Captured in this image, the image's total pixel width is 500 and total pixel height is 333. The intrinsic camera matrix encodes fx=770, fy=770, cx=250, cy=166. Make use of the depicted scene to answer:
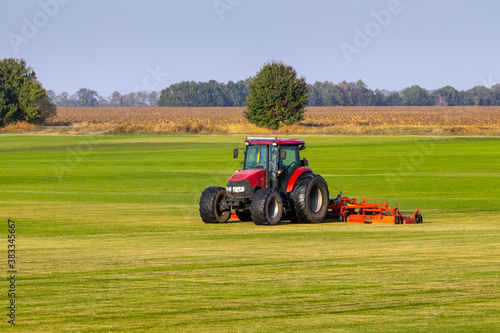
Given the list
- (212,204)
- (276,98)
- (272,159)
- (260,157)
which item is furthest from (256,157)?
(276,98)

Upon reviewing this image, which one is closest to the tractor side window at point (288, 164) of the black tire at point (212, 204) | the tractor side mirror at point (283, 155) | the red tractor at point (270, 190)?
the red tractor at point (270, 190)

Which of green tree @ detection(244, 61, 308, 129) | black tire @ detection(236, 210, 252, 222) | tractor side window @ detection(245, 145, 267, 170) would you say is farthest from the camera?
green tree @ detection(244, 61, 308, 129)

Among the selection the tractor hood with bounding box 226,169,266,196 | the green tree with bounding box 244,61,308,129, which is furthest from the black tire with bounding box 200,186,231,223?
the green tree with bounding box 244,61,308,129

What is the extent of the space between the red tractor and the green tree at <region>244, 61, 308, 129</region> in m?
73.4

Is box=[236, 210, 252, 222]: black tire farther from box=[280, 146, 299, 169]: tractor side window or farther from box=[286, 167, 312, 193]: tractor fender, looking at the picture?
box=[280, 146, 299, 169]: tractor side window

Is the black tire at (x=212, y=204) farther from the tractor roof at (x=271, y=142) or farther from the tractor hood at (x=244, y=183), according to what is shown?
the tractor roof at (x=271, y=142)

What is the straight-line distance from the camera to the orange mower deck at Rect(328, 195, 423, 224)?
63.5 feet

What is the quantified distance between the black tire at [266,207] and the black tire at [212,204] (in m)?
1.30

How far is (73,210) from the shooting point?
2336 cm

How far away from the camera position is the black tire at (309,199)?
19286 mm

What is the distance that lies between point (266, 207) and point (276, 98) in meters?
75.6

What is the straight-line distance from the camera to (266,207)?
18547mm

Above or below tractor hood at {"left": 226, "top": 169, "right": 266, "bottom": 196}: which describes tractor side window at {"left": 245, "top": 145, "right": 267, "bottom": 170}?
above

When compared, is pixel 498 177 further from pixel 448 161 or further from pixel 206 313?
pixel 206 313
